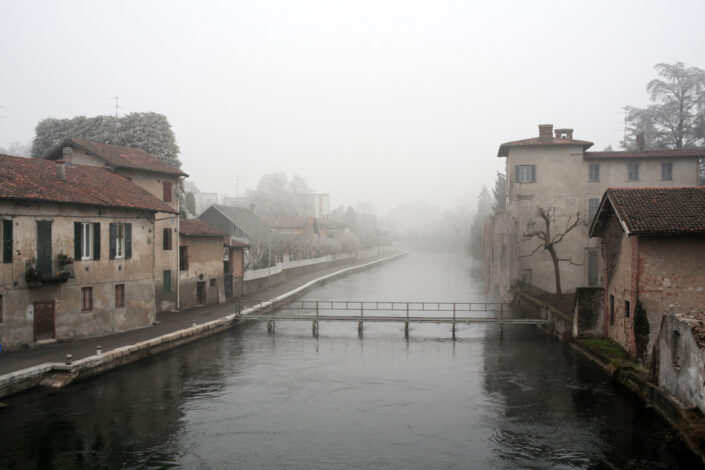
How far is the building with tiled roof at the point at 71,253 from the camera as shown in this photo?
67.6ft

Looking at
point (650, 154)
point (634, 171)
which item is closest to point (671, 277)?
point (634, 171)

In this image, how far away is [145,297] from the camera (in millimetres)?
26938

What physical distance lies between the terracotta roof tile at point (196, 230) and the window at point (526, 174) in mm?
19405

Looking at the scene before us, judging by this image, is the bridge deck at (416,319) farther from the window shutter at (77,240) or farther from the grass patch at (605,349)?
the window shutter at (77,240)

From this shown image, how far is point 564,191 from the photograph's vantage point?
37.9 m

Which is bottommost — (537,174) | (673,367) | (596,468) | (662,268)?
(596,468)

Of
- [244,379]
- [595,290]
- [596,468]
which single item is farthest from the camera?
[595,290]

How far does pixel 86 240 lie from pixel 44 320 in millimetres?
3612

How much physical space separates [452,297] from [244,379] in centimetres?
2806

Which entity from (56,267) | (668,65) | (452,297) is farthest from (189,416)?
(668,65)

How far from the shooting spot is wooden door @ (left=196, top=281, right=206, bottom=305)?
35188mm

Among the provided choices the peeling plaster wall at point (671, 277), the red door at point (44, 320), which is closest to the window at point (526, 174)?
the peeling plaster wall at point (671, 277)

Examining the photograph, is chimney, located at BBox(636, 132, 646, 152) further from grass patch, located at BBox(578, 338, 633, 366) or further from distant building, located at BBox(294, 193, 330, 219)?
distant building, located at BBox(294, 193, 330, 219)

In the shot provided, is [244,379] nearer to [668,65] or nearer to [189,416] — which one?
[189,416]
